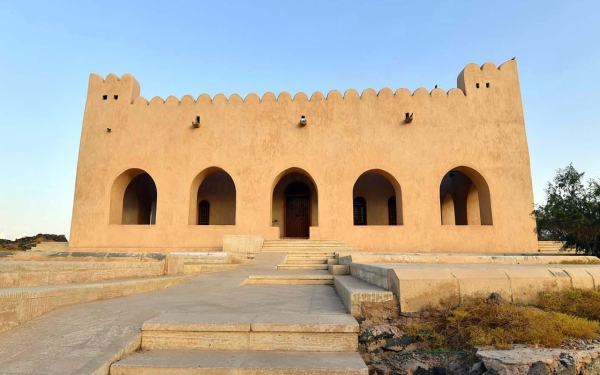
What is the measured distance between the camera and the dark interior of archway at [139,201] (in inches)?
663

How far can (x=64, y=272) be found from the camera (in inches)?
194

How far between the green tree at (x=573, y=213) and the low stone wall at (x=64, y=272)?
10.6 m

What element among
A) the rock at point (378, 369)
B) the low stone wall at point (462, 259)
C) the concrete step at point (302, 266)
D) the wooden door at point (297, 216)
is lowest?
the rock at point (378, 369)

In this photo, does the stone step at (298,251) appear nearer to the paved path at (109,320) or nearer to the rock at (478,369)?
the paved path at (109,320)

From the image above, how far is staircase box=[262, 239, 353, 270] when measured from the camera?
934cm

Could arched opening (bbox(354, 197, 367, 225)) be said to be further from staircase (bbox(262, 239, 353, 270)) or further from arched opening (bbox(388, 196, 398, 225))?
staircase (bbox(262, 239, 353, 270))

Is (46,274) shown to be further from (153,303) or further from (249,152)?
(249,152)

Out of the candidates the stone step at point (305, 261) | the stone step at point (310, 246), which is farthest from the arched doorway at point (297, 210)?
the stone step at point (305, 261)

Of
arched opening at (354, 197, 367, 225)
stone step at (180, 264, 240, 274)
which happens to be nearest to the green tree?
arched opening at (354, 197, 367, 225)

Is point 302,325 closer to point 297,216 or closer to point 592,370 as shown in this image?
point 592,370

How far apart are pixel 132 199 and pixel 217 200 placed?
4085 mm

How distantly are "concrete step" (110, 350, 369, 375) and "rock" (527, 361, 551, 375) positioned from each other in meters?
1.13

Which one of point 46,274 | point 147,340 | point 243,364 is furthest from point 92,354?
point 46,274

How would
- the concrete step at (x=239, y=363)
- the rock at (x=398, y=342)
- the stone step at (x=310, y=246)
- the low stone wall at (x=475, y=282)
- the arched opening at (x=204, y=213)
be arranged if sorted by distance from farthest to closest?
the arched opening at (x=204, y=213), the stone step at (x=310, y=246), the low stone wall at (x=475, y=282), the rock at (x=398, y=342), the concrete step at (x=239, y=363)
